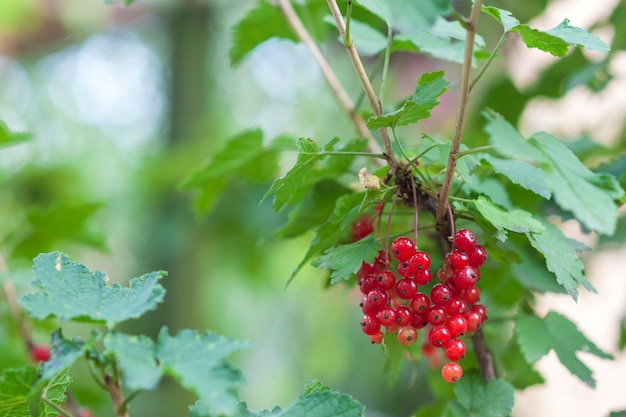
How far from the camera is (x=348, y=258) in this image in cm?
52

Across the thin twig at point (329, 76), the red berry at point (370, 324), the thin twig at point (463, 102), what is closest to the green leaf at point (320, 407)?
the red berry at point (370, 324)

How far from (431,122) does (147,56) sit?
164 cm

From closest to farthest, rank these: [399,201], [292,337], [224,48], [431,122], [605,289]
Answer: [399,201] < [605,289] < [431,122] < [224,48] < [292,337]

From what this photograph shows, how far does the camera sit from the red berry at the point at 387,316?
52 cm

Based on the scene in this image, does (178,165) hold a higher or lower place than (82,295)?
lower

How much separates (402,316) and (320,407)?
0.35 feet

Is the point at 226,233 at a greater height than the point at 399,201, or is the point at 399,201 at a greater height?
the point at 399,201

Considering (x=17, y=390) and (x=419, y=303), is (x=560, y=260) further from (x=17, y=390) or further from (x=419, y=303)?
(x=17, y=390)

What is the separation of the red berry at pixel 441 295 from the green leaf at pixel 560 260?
0.08 m

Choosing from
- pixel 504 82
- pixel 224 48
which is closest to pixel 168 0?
pixel 224 48

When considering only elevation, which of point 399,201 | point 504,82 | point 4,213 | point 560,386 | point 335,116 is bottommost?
point 560,386

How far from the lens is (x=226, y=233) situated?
1604 millimetres

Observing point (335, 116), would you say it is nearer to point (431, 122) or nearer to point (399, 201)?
point (431, 122)

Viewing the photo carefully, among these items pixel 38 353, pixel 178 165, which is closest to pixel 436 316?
pixel 38 353
